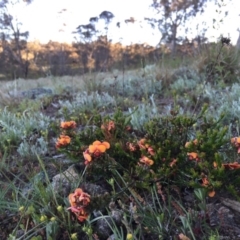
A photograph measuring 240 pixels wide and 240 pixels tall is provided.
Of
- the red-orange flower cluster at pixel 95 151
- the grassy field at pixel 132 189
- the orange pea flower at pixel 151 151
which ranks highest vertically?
the red-orange flower cluster at pixel 95 151

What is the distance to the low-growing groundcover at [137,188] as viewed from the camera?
56.4 inches

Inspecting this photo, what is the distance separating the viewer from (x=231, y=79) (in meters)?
5.29

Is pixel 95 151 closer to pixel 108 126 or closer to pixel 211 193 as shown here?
pixel 108 126

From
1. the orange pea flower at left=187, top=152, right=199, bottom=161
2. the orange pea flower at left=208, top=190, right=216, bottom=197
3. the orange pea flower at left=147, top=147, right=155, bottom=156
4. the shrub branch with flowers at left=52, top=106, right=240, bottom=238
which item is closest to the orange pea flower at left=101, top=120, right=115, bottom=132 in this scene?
the shrub branch with flowers at left=52, top=106, right=240, bottom=238

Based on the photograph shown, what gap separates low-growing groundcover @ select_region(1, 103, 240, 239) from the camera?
143 cm

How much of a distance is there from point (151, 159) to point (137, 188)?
0.54 feet

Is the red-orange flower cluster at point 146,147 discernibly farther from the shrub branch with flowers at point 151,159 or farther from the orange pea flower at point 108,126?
the orange pea flower at point 108,126

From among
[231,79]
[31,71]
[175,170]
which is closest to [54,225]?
[175,170]

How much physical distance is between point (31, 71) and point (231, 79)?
19714mm

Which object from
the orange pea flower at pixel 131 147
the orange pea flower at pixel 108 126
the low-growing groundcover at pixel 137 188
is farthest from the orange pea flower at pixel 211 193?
the orange pea flower at pixel 108 126

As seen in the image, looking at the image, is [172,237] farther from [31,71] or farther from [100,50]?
[31,71]

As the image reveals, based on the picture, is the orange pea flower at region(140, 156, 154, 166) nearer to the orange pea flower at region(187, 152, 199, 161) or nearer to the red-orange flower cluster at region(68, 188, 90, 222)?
the orange pea flower at region(187, 152, 199, 161)

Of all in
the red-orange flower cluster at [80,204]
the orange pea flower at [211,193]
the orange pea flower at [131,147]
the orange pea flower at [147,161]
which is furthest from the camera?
the orange pea flower at [131,147]

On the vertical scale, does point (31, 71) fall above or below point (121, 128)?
below
